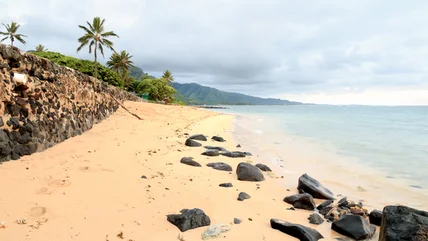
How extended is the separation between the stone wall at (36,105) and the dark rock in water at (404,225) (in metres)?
7.57

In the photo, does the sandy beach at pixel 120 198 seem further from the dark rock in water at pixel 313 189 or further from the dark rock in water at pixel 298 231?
the dark rock in water at pixel 313 189

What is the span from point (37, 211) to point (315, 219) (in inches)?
191

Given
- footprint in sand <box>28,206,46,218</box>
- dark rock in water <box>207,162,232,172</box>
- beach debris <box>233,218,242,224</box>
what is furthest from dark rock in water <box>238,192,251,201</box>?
footprint in sand <box>28,206,46,218</box>

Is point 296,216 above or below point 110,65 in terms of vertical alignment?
below

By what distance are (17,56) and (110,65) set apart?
57487mm

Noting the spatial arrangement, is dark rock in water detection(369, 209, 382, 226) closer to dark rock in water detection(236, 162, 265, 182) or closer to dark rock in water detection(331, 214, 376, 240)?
dark rock in water detection(331, 214, 376, 240)

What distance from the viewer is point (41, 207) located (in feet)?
14.8

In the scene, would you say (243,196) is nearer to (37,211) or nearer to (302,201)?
(302,201)

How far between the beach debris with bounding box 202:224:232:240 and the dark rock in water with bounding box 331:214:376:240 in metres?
2.00

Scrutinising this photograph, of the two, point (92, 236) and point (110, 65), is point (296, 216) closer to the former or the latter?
point (92, 236)

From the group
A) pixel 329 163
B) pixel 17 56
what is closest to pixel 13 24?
pixel 17 56

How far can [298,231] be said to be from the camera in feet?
14.7

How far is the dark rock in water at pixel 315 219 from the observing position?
5.24 metres

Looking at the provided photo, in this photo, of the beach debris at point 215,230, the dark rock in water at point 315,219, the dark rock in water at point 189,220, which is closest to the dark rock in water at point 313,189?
the dark rock in water at point 315,219
